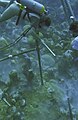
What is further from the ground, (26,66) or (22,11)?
(22,11)

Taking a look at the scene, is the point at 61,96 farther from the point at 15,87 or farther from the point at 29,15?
the point at 29,15

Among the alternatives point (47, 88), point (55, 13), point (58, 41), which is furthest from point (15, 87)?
point (55, 13)

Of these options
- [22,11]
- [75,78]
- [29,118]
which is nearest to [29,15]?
[22,11]

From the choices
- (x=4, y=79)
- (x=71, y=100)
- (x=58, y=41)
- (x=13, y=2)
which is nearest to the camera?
(x=13, y=2)

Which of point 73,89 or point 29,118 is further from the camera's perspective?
point 73,89

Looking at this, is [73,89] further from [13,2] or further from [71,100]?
[13,2]

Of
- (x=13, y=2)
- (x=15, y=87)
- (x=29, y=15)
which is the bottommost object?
(x=15, y=87)

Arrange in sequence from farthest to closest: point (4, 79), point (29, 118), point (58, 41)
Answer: point (58, 41) → point (4, 79) → point (29, 118)

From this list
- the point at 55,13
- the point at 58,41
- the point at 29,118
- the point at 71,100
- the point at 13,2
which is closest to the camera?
the point at 13,2

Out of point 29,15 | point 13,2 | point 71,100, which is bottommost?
point 71,100

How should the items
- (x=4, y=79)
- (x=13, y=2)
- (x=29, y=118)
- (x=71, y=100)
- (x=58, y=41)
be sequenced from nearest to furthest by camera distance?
(x=13, y=2)
(x=29, y=118)
(x=71, y=100)
(x=4, y=79)
(x=58, y=41)
